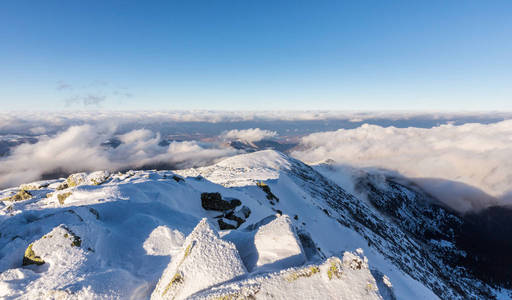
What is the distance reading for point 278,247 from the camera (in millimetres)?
9531

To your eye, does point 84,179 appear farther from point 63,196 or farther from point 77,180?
point 63,196

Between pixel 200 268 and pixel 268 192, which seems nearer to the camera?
pixel 200 268

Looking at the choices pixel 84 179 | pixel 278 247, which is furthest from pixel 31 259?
pixel 84 179

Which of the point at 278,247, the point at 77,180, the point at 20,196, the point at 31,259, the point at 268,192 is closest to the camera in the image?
the point at 31,259

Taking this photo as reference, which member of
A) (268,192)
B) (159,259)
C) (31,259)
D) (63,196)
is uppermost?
(31,259)

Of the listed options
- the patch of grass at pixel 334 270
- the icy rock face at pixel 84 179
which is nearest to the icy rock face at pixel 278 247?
the patch of grass at pixel 334 270

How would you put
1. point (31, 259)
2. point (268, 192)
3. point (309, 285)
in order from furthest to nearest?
point (268, 192) < point (31, 259) < point (309, 285)

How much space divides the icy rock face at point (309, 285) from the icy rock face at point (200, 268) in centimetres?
56

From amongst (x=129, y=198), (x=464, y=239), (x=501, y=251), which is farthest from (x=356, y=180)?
(x=129, y=198)

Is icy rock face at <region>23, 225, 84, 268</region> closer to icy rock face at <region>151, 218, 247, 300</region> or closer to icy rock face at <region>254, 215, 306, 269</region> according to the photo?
icy rock face at <region>151, 218, 247, 300</region>

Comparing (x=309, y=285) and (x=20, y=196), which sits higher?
(x=309, y=285)

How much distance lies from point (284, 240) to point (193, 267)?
442cm

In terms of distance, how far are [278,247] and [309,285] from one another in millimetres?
2604

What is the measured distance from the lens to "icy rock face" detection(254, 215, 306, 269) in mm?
8961
